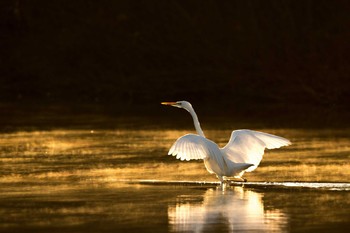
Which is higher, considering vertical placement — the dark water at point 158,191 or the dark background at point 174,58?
the dark background at point 174,58

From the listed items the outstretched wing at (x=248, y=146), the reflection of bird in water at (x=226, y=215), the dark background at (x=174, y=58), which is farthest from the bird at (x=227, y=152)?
the dark background at (x=174, y=58)

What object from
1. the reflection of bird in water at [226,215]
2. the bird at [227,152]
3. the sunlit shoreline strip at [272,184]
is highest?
the bird at [227,152]

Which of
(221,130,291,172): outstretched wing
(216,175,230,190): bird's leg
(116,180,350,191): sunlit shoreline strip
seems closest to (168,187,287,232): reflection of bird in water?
(116,180,350,191): sunlit shoreline strip

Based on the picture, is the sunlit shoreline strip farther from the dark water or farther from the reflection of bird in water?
the reflection of bird in water

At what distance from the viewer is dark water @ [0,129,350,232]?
923 centimetres

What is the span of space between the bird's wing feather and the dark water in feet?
1.11

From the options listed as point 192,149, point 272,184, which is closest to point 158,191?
point 192,149

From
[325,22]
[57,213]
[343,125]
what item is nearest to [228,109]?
[343,125]

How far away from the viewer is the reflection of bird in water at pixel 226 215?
8.93 m

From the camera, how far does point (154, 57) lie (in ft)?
108

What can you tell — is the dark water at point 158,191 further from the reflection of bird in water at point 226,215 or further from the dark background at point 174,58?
the dark background at point 174,58

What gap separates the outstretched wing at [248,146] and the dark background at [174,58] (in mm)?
10953

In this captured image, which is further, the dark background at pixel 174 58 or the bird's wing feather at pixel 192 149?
the dark background at pixel 174 58

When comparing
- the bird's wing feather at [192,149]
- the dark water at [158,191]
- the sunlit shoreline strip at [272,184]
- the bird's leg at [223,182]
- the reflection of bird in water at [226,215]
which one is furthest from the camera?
the bird's leg at [223,182]
